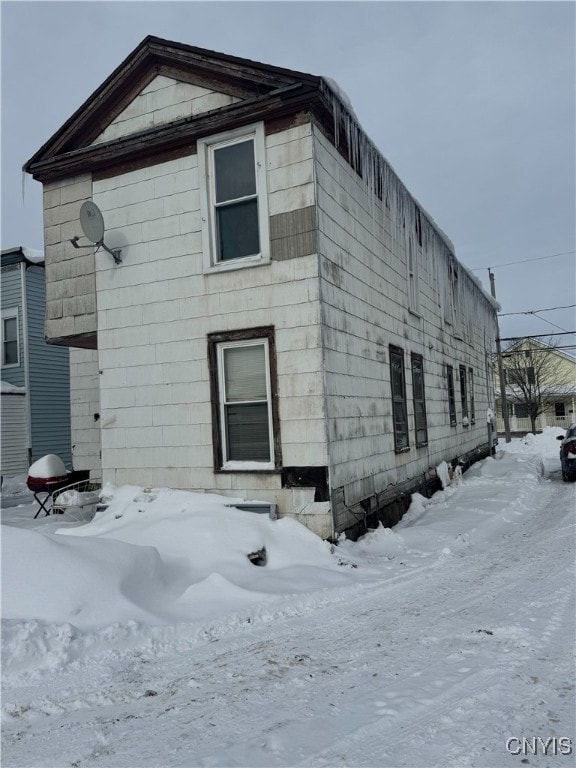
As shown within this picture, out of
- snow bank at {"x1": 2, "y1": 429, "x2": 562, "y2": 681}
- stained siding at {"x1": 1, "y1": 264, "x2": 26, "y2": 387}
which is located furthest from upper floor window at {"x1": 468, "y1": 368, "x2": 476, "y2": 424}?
stained siding at {"x1": 1, "y1": 264, "x2": 26, "y2": 387}

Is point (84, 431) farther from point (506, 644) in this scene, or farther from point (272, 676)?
point (506, 644)

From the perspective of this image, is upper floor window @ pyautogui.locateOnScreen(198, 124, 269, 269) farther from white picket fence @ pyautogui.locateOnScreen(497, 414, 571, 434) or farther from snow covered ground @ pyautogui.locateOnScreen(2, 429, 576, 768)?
white picket fence @ pyautogui.locateOnScreen(497, 414, 571, 434)

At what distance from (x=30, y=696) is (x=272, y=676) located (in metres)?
1.48

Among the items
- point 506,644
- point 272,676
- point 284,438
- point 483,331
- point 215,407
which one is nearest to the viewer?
point 272,676

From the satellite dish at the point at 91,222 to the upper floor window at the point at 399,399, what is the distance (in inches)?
207

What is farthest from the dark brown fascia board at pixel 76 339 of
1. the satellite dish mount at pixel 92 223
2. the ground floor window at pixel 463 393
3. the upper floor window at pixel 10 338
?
the ground floor window at pixel 463 393

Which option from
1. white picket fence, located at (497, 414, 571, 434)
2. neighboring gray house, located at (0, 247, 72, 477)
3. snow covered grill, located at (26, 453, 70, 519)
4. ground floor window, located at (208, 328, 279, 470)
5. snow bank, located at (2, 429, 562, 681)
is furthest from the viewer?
white picket fence, located at (497, 414, 571, 434)

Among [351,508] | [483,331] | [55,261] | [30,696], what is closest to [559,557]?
[351,508]

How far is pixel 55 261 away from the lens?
29.7 feet

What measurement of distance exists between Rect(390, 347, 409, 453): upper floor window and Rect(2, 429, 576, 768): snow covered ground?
3.13 m

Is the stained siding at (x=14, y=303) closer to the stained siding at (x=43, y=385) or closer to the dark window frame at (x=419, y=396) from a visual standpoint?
the stained siding at (x=43, y=385)

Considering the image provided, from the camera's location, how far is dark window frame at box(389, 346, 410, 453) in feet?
32.6

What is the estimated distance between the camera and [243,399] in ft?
24.1

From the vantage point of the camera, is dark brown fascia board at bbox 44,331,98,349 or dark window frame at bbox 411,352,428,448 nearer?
dark brown fascia board at bbox 44,331,98,349
